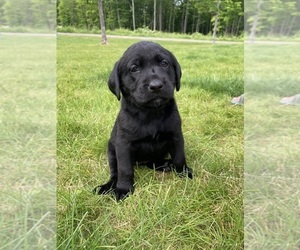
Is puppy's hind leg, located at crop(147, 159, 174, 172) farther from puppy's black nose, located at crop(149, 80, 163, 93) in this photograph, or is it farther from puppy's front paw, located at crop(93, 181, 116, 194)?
puppy's black nose, located at crop(149, 80, 163, 93)

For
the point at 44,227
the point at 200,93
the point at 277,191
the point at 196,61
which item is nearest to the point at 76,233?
the point at 44,227

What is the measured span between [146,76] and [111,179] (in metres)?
0.64

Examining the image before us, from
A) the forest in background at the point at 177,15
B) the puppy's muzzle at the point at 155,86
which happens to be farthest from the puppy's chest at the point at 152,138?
the forest in background at the point at 177,15

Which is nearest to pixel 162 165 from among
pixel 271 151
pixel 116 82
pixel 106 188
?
pixel 106 188

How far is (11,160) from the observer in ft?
4.58

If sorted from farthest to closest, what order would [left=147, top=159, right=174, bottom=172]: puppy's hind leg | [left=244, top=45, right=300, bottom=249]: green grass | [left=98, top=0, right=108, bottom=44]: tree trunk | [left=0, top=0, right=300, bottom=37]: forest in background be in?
1. [left=98, top=0, right=108, bottom=44]: tree trunk
2. [left=147, top=159, right=174, bottom=172]: puppy's hind leg
3. [left=244, top=45, right=300, bottom=249]: green grass
4. [left=0, top=0, right=300, bottom=37]: forest in background

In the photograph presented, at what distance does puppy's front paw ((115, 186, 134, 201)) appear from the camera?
71.6 inches

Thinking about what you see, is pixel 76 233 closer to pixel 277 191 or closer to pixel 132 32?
pixel 277 191

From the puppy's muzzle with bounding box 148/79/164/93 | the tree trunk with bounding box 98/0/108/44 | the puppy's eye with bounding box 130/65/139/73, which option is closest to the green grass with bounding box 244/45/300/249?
the puppy's muzzle with bounding box 148/79/164/93

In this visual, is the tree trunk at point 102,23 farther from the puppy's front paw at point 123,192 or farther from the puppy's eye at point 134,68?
the puppy's front paw at point 123,192

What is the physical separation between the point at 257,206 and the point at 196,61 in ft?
18.5

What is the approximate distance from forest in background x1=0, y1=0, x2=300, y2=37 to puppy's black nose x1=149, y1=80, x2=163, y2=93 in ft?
2.48

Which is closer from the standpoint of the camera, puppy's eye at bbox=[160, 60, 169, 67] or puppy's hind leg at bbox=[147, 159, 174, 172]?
puppy's eye at bbox=[160, 60, 169, 67]

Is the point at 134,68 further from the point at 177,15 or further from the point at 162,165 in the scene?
the point at 177,15
